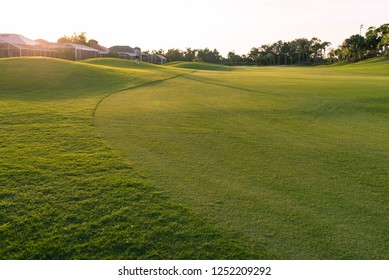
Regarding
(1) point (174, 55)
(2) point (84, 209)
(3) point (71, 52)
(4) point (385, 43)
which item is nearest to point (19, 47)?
(3) point (71, 52)

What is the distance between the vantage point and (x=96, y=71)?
21594 millimetres

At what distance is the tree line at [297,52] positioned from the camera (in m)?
75.8

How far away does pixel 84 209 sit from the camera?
419 cm

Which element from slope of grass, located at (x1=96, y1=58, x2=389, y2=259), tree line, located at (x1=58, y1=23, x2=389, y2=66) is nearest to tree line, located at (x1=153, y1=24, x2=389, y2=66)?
tree line, located at (x1=58, y1=23, x2=389, y2=66)

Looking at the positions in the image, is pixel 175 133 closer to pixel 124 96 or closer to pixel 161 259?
pixel 161 259

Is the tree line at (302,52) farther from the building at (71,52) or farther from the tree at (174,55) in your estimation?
the building at (71,52)

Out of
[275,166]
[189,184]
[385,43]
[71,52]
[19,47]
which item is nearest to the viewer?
[189,184]

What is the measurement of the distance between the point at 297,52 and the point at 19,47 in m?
80.6

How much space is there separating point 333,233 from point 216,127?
5.11m

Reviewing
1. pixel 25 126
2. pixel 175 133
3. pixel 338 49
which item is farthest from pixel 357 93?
pixel 338 49

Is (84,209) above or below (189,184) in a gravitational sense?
below

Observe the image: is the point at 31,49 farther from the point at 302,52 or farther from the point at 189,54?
the point at 302,52

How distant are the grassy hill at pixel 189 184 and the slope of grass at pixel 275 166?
0.08 ft

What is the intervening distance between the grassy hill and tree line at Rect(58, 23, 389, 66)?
236ft
